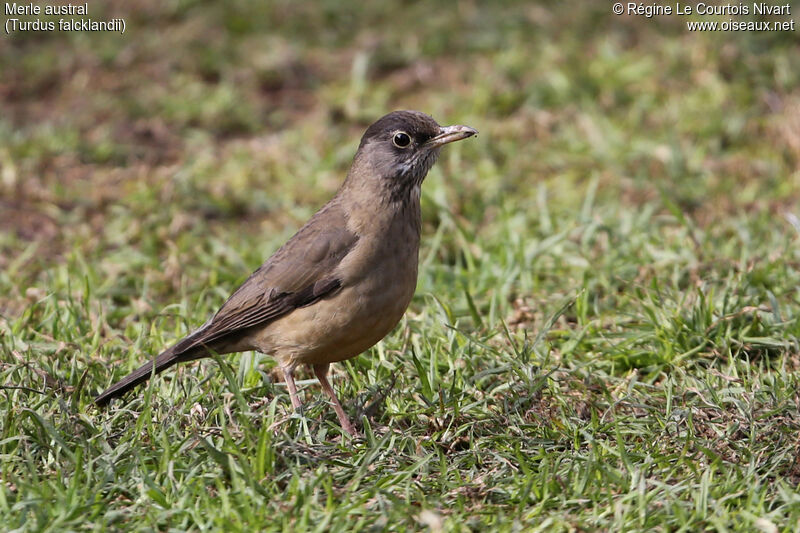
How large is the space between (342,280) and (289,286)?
35 centimetres

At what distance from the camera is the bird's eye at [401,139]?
5.99 m

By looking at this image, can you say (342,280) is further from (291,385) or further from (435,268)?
(435,268)

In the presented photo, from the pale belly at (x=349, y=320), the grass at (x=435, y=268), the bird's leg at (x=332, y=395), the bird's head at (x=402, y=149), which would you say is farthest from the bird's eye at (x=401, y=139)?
the bird's leg at (x=332, y=395)

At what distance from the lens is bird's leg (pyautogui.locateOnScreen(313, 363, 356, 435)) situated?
5.30 metres

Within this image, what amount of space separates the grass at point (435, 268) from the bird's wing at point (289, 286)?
309mm

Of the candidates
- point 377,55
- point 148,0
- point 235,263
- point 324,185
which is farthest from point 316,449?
point 148,0

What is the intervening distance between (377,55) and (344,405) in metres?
6.22

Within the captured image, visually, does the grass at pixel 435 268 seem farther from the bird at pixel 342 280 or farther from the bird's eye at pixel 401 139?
the bird's eye at pixel 401 139

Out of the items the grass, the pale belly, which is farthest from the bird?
the grass

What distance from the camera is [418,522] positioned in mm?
4453

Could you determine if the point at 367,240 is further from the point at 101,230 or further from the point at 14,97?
the point at 14,97

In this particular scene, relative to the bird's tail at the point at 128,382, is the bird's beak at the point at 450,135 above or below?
above

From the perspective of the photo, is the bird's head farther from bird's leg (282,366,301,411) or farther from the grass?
bird's leg (282,366,301,411)

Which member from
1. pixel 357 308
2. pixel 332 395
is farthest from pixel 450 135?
pixel 332 395
